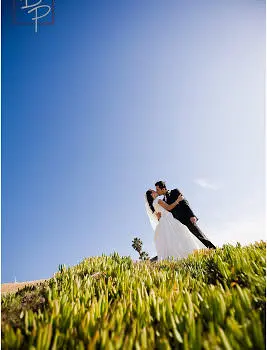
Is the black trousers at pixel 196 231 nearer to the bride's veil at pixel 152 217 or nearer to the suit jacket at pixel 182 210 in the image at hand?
the suit jacket at pixel 182 210

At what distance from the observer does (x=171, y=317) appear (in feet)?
7.52

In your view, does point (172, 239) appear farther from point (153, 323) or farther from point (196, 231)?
point (153, 323)

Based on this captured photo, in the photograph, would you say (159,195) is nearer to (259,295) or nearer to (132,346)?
(259,295)

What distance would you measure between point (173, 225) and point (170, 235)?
0.93ft

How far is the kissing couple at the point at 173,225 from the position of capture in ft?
24.9

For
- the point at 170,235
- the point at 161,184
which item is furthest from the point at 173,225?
the point at 161,184

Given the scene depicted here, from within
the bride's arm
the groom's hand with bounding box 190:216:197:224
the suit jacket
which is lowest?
the groom's hand with bounding box 190:216:197:224

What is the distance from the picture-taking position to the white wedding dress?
7500 millimetres

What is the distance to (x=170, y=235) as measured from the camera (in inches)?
305

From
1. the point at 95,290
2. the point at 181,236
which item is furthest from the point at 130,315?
the point at 181,236

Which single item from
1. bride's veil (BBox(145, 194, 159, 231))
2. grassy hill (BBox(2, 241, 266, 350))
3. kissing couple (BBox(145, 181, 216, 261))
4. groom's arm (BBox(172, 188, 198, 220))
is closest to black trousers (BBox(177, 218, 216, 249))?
kissing couple (BBox(145, 181, 216, 261))

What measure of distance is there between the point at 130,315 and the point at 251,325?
1.04 m

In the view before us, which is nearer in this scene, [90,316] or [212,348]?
[212,348]

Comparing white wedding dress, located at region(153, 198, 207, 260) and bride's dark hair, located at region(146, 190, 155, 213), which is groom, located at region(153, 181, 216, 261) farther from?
bride's dark hair, located at region(146, 190, 155, 213)
